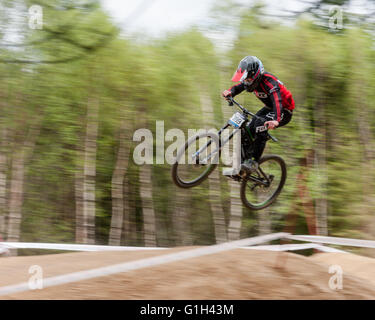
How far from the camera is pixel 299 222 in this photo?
14.2 meters

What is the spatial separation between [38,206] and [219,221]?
7.00 metres

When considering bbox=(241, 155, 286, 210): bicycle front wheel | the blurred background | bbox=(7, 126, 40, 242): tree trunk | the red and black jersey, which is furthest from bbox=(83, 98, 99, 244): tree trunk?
the red and black jersey

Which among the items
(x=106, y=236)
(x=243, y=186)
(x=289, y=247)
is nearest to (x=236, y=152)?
(x=243, y=186)

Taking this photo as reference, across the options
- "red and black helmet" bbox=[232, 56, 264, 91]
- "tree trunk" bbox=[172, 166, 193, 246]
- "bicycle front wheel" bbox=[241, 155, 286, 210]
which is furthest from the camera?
"tree trunk" bbox=[172, 166, 193, 246]

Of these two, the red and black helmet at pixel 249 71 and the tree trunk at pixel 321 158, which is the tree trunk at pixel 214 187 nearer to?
the tree trunk at pixel 321 158

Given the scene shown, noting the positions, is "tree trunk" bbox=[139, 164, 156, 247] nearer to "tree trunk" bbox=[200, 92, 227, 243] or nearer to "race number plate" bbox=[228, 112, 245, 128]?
"tree trunk" bbox=[200, 92, 227, 243]

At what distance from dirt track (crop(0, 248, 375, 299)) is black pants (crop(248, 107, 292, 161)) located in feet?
4.28

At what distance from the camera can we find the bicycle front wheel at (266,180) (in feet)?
17.8

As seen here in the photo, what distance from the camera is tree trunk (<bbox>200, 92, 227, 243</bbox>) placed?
13.1 meters

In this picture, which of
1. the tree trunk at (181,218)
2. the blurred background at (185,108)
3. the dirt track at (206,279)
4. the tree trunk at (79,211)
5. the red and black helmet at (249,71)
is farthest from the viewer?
the tree trunk at (181,218)

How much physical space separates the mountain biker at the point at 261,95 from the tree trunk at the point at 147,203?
966cm

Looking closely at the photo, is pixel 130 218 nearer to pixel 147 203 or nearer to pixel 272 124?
pixel 147 203

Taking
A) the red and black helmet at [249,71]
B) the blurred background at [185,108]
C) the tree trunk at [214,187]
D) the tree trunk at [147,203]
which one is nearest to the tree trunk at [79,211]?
the blurred background at [185,108]
